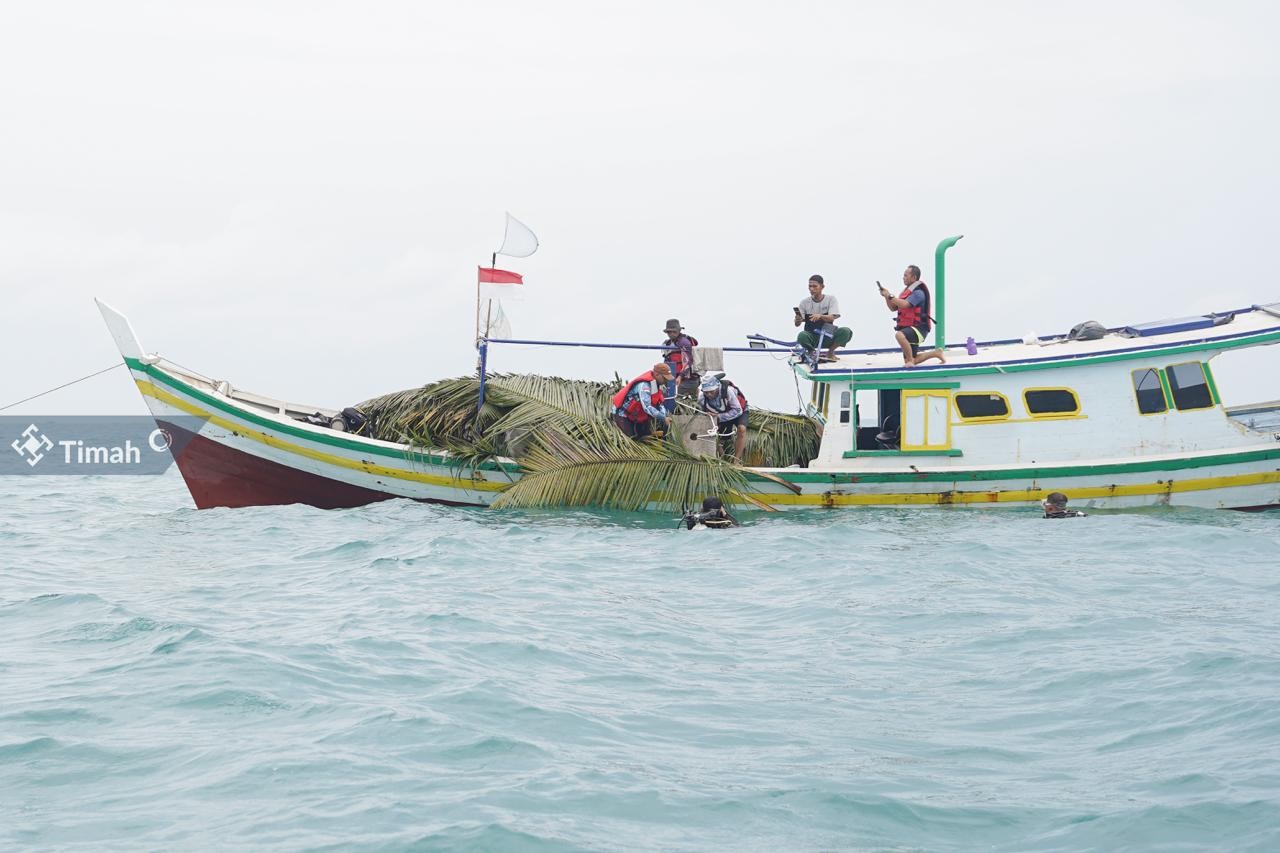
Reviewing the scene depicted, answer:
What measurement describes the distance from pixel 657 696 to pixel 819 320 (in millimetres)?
11213

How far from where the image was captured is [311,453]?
750 inches

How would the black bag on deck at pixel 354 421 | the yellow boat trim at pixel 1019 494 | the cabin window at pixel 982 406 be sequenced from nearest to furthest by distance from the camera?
the yellow boat trim at pixel 1019 494, the cabin window at pixel 982 406, the black bag on deck at pixel 354 421

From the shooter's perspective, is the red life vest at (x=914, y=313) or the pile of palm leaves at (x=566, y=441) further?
the red life vest at (x=914, y=313)

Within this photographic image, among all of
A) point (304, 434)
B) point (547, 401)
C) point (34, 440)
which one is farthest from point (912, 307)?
point (34, 440)

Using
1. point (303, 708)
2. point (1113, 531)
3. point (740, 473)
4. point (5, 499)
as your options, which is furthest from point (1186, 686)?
point (5, 499)

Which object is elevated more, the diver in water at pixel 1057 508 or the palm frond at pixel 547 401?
the palm frond at pixel 547 401

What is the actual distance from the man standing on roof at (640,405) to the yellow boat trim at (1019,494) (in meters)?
1.93

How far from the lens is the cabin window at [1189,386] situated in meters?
17.5

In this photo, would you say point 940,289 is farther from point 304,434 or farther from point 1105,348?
point 304,434

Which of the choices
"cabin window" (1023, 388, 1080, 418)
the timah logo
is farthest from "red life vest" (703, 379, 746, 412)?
the timah logo

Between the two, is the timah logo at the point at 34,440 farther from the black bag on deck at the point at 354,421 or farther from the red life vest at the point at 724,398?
the red life vest at the point at 724,398

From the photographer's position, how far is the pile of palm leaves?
57.5ft

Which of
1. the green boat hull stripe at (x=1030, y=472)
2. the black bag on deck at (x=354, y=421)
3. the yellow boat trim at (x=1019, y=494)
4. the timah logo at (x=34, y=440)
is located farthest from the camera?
the timah logo at (x=34, y=440)
